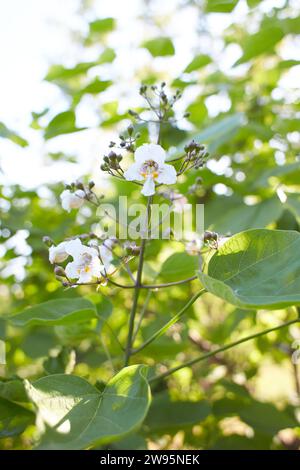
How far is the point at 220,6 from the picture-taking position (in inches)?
64.4

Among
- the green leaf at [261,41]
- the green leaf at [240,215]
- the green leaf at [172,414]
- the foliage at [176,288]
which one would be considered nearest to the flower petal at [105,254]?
the foliage at [176,288]

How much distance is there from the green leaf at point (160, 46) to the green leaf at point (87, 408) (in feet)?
4.75

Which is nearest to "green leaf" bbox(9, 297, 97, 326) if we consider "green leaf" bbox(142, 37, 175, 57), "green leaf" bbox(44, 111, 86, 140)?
"green leaf" bbox(44, 111, 86, 140)

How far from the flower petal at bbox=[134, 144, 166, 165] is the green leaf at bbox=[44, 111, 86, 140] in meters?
0.77

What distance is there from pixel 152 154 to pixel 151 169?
0.03 meters

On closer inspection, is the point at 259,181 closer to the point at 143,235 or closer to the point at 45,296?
the point at 143,235

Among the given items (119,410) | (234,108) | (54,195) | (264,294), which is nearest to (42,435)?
(119,410)

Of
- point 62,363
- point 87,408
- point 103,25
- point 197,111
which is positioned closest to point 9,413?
point 62,363

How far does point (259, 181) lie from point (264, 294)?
79 centimetres

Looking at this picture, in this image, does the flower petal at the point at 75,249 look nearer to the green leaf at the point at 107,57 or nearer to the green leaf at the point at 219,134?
the green leaf at the point at 219,134

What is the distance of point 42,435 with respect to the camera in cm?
69

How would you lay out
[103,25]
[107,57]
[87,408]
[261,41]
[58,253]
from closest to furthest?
[87,408], [58,253], [261,41], [107,57], [103,25]

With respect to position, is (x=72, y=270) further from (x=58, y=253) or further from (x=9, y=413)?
(x=9, y=413)

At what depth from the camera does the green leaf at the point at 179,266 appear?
4.13ft
